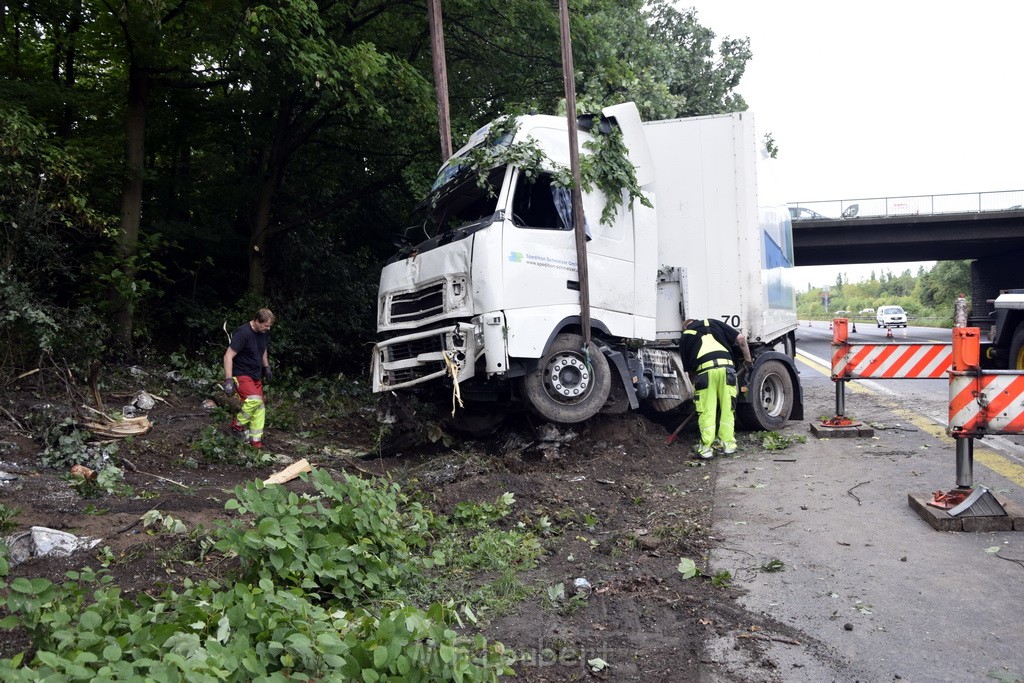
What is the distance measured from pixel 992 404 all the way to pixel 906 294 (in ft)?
349

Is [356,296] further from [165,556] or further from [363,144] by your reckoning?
[165,556]

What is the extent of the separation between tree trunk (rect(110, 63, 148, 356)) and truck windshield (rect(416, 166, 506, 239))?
4753 millimetres

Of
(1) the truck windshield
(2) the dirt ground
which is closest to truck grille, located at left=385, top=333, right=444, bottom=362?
(2) the dirt ground

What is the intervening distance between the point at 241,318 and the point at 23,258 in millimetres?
3744

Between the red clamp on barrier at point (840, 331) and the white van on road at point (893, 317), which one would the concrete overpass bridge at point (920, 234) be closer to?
the white van on road at point (893, 317)

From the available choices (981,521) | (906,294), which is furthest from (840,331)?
(906,294)

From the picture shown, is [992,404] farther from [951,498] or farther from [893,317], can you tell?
[893,317]

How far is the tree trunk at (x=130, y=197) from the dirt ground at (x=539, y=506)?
1012mm

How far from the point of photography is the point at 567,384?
7738 mm

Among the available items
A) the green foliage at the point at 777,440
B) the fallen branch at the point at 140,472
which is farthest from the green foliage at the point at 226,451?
the green foliage at the point at 777,440

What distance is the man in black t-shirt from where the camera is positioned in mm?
8398

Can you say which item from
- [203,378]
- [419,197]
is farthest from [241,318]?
[419,197]

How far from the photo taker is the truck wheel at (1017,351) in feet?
33.0

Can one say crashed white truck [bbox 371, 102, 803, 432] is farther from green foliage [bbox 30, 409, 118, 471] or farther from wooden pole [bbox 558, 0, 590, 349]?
green foliage [bbox 30, 409, 118, 471]
